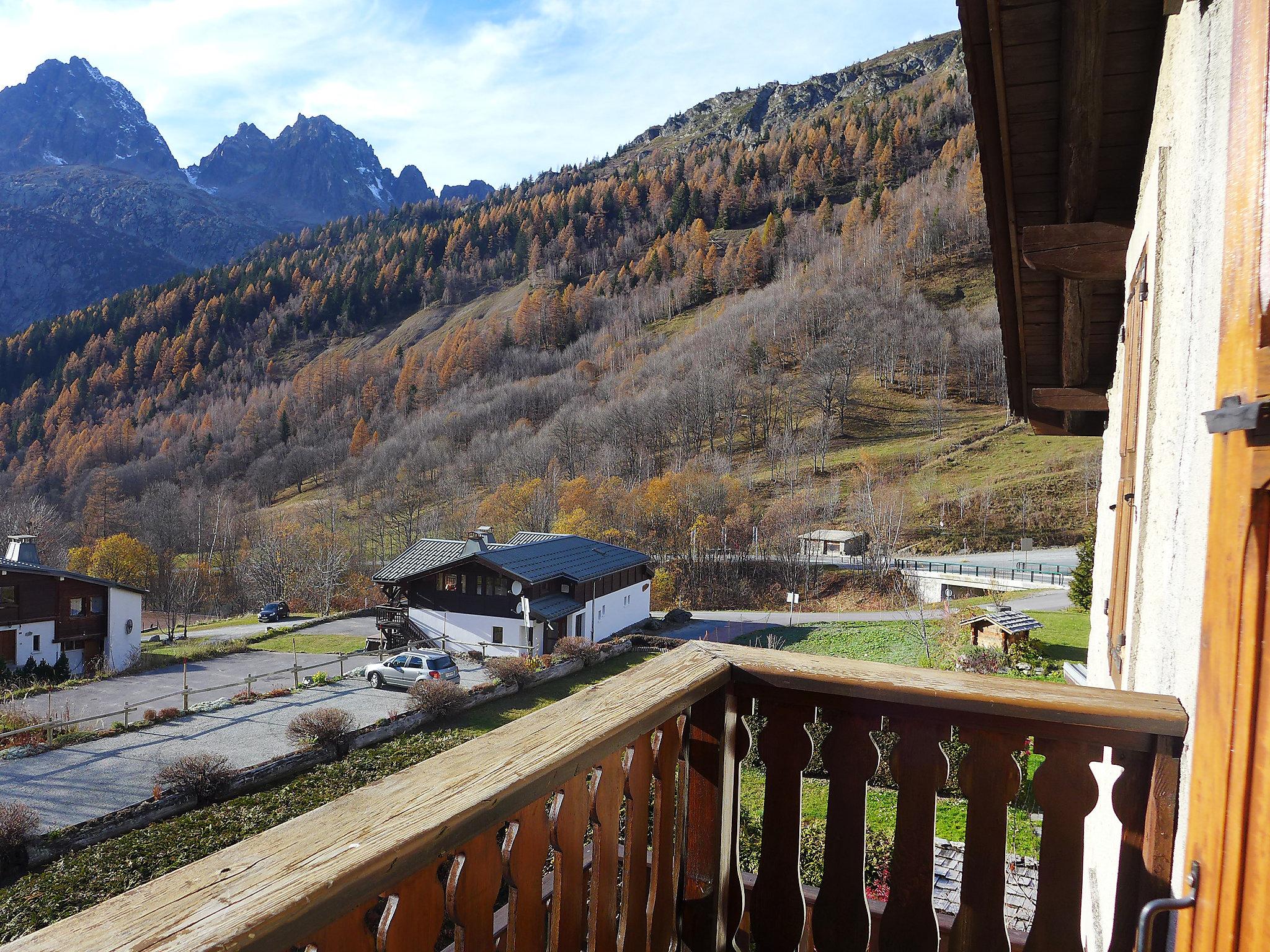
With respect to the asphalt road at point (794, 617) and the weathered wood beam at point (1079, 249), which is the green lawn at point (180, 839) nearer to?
the weathered wood beam at point (1079, 249)

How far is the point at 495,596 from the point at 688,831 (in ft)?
86.8

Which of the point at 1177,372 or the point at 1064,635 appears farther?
the point at 1064,635

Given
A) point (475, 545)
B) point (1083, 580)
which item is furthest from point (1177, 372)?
point (475, 545)

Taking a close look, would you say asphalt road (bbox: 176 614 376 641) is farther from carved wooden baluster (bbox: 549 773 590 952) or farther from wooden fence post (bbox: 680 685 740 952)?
carved wooden baluster (bbox: 549 773 590 952)

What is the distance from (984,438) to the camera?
51281 mm

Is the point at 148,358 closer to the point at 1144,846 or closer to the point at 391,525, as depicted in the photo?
the point at 391,525

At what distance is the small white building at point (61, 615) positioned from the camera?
2491 centimetres

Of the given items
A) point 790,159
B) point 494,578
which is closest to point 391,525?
point 494,578

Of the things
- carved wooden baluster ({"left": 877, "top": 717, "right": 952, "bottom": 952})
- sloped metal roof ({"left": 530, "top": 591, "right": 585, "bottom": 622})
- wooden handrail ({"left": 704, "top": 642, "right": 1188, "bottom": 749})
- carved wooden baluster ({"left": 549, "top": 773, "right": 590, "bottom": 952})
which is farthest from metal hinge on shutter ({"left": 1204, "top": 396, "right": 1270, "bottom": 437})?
sloped metal roof ({"left": 530, "top": 591, "right": 585, "bottom": 622})

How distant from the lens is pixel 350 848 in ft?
3.05

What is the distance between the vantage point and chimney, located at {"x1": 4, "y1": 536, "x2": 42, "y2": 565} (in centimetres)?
2661

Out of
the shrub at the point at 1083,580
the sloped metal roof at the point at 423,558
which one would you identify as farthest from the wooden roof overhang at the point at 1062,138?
the sloped metal roof at the point at 423,558

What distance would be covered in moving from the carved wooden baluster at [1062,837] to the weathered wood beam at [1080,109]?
6.22ft

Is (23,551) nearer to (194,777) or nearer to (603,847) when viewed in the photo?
(194,777)
